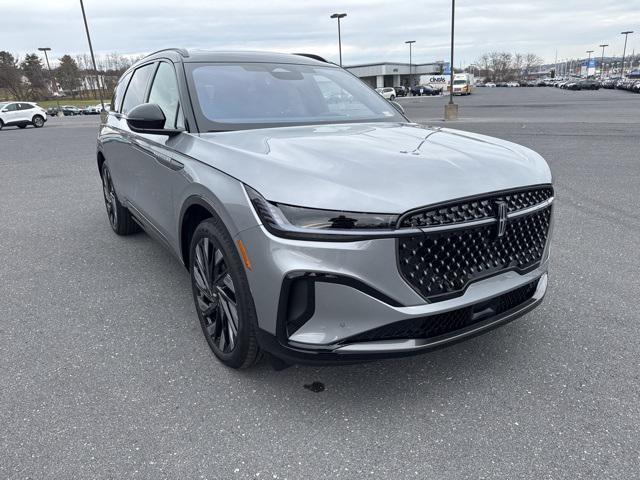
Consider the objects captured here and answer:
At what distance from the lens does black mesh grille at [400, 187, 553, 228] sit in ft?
7.13

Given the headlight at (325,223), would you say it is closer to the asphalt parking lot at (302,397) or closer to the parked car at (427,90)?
the asphalt parking lot at (302,397)

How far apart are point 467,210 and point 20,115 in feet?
121

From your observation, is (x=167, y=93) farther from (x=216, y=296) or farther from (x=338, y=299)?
(x=338, y=299)

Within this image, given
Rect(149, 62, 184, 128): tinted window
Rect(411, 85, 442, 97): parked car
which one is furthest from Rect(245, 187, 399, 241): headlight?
Rect(411, 85, 442, 97): parked car

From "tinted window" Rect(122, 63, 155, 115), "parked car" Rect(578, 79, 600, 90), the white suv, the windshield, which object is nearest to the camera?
the windshield

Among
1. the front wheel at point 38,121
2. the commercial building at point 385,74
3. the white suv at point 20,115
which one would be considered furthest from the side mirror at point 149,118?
the commercial building at point 385,74

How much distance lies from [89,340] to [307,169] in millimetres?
2026

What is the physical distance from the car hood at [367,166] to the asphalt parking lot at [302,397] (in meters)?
1.08

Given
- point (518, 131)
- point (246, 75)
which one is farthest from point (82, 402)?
point (518, 131)

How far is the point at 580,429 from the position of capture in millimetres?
2373

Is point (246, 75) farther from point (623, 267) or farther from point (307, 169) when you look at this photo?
point (623, 267)

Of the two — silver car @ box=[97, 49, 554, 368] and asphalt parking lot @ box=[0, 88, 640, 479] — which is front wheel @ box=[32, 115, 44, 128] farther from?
silver car @ box=[97, 49, 554, 368]

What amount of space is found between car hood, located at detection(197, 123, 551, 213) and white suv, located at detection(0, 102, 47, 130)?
35336 millimetres

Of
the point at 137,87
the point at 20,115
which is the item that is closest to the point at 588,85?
the point at 20,115
